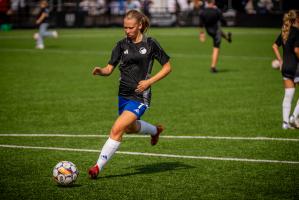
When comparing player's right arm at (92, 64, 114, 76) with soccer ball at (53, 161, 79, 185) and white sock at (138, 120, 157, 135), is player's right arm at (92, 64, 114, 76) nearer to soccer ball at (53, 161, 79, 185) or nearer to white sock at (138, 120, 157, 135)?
white sock at (138, 120, 157, 135)

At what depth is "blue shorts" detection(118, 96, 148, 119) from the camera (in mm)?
9188

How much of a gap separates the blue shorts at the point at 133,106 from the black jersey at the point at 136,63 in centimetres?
5

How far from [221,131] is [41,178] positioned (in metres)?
4.67

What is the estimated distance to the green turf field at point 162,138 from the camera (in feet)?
28.1

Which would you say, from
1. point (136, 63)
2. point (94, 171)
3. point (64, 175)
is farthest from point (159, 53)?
point (64, 175)

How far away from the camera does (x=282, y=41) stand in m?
13.1

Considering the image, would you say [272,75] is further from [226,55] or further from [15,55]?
[15,55]

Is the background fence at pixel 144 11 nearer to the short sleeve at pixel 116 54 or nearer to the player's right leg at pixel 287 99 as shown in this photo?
the player's right leg at pixel 287 99

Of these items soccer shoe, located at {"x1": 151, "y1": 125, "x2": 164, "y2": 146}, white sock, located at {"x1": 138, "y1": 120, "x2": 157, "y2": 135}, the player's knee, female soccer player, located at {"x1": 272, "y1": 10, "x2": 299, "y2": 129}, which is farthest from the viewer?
female soccer player, located at {"x1": 272, "y1": 10, "x2": 299, "y2": 129}

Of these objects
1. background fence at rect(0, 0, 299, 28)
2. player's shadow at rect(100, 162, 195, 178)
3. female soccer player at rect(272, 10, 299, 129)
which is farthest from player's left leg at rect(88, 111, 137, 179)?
background fence at rect(0, 0, 299, 28)

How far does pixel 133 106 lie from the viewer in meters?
9.22

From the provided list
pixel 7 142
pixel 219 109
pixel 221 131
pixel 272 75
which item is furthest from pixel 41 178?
pixel 272 75

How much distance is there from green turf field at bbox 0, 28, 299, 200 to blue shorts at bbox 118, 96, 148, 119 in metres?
0.85

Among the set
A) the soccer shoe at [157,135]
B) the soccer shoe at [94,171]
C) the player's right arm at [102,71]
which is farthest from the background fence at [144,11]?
the soccer shoe at [94,171]
